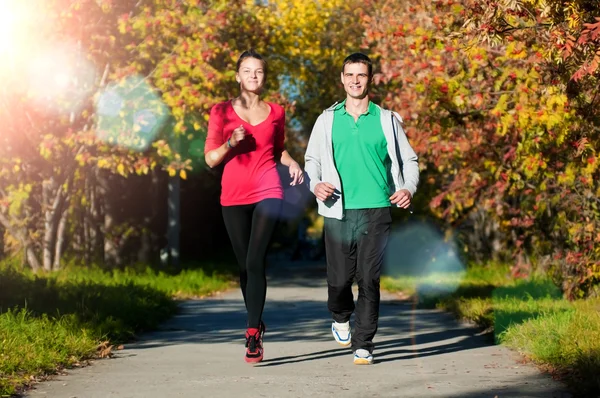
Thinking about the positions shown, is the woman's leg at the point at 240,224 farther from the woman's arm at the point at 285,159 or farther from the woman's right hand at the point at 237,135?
the woman's right hand at the point at 237,135

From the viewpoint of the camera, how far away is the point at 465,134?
570 inches

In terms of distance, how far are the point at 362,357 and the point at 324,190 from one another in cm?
113

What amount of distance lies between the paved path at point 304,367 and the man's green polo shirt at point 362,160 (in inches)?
43.7

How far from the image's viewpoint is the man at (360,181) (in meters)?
7.88

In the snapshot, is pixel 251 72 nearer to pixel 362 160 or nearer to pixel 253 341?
pixel 362 160

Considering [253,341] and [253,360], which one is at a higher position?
[253,341]

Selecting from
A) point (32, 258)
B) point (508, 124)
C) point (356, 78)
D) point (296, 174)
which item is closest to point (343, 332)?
point (296, 174)

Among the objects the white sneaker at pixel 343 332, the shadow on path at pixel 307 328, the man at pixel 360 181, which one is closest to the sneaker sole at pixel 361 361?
the man at pixel 360 181

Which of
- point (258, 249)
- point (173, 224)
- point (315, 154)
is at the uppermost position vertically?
point (173, 224)

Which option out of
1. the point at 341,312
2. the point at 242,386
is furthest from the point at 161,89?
the point at 242,386

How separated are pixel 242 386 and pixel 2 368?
1.52m

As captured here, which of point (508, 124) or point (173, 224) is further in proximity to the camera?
point (173, 224)

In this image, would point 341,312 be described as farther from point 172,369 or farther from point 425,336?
point 425,336

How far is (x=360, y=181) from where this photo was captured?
26.0 ft
